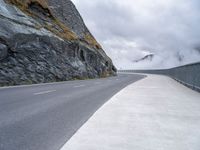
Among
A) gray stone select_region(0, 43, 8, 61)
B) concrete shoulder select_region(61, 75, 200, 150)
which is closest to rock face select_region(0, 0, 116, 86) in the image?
gray stone select_region(0, 43, 8, 61)

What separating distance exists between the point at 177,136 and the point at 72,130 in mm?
2326

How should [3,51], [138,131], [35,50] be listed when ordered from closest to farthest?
[138,131] < [3,51] < [35,50]

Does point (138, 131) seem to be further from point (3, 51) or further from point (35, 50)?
point (35, 50)

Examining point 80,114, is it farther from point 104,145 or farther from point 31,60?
point 31,60

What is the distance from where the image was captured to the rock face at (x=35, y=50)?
79.6ft

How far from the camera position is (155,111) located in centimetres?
945

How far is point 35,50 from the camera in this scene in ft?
92.2

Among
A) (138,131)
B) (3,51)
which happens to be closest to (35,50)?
(3,51)

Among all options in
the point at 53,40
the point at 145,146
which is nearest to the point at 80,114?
the point at 145,146

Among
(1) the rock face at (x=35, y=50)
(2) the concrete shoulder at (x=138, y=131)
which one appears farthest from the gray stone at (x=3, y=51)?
(2) the concrete shoulder at (x=138, y=131)

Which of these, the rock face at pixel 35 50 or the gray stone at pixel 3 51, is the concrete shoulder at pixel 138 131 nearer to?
the rock face at pixel 35 50

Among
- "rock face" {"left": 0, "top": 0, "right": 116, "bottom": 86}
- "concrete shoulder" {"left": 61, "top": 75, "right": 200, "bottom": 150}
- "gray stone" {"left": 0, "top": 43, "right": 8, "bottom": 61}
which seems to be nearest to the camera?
"concrete shoulder" {"left": 61, "top": 75, "right": 200, "bottom": 150}

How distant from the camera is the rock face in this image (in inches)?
956

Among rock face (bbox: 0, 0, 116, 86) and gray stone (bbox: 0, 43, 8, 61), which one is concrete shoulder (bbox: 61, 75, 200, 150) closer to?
rock face (bbox: 0, 0, 116, 86)
